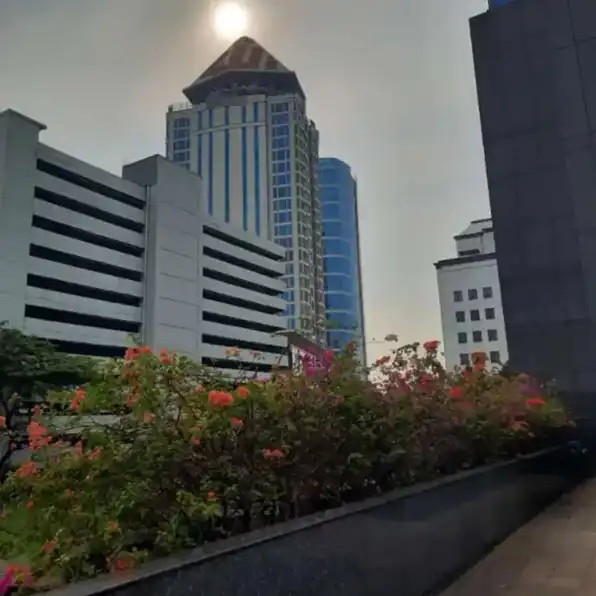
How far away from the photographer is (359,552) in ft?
8.19

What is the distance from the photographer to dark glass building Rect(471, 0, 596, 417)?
9.95 m

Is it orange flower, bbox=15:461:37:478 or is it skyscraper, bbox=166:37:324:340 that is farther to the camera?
skyscraper, bbox=166:37:324:340

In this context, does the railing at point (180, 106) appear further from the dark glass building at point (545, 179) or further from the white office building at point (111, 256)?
the dark glass building at point (545, 179)

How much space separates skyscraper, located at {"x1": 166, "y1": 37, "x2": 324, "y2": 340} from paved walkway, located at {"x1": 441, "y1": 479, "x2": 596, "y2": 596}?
63434 mm

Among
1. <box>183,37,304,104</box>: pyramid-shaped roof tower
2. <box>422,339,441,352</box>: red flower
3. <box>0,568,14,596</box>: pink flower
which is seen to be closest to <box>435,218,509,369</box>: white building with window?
<box>183,37,304,104</box>: pyramid-shaped roof tower

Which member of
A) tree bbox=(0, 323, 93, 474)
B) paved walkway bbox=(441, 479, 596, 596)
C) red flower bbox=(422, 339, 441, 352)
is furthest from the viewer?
tree bbox=(0, 323, 93, 474)

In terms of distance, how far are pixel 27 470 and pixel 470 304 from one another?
158 feet

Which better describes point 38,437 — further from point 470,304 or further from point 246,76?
point 246,76

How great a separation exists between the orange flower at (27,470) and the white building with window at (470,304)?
4601 cm

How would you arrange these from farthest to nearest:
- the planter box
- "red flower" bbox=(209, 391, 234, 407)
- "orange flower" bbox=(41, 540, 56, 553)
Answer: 1. "red flower" bbox=(209, 391, 234, 407)
2. "orange flower" bbox=(41, 540, 56, 553)
3. the planter box

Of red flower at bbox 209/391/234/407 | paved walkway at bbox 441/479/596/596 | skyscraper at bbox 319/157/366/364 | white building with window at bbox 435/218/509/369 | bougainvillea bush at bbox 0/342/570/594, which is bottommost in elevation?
paved walkway at bbox 441/479/596/596

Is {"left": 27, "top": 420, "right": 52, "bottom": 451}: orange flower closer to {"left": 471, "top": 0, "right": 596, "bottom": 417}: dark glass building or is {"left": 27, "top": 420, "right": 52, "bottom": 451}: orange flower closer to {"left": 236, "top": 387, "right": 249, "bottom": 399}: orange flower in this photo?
{"left": 236, "top": 387, "right": 249, "bottom": 399}: orange flower

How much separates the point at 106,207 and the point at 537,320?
31440mm

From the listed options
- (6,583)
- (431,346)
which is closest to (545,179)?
(431,346)
